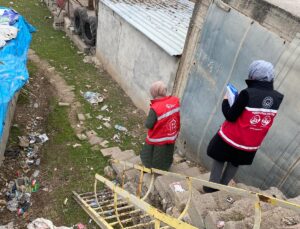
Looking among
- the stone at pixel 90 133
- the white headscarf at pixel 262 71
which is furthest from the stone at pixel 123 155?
the white headscarf at pixel 262 71

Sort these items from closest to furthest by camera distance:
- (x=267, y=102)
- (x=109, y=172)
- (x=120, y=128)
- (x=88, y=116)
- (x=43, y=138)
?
1. (x=267, y=102)
2. (x=109, y=172)
3. (x=43, y=138)
4. (x=120, y=128)
5. (x=88, y=116)

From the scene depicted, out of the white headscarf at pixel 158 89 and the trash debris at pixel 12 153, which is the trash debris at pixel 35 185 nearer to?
the trash debris at pixel 12 153

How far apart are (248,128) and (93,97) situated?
527cm

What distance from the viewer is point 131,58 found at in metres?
7.88

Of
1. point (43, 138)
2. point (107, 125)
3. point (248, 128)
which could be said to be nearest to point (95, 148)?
point (107, 125)

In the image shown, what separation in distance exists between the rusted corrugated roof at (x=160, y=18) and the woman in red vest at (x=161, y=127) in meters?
2.16

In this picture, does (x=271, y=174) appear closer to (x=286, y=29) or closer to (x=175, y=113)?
(x=175, y=113)

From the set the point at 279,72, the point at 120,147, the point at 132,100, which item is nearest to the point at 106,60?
the point at 132,100

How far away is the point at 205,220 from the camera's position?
10.6ft

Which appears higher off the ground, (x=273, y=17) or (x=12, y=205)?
(x=273, y=17)

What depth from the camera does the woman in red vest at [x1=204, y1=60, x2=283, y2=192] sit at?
3.07 m

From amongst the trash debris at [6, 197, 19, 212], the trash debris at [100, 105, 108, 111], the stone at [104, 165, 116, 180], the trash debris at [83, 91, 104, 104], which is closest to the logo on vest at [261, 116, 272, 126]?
the stone at [104, 165, 116, 180]

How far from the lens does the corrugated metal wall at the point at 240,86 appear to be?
388cm

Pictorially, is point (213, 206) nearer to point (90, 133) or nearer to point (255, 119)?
point (255, 119)
